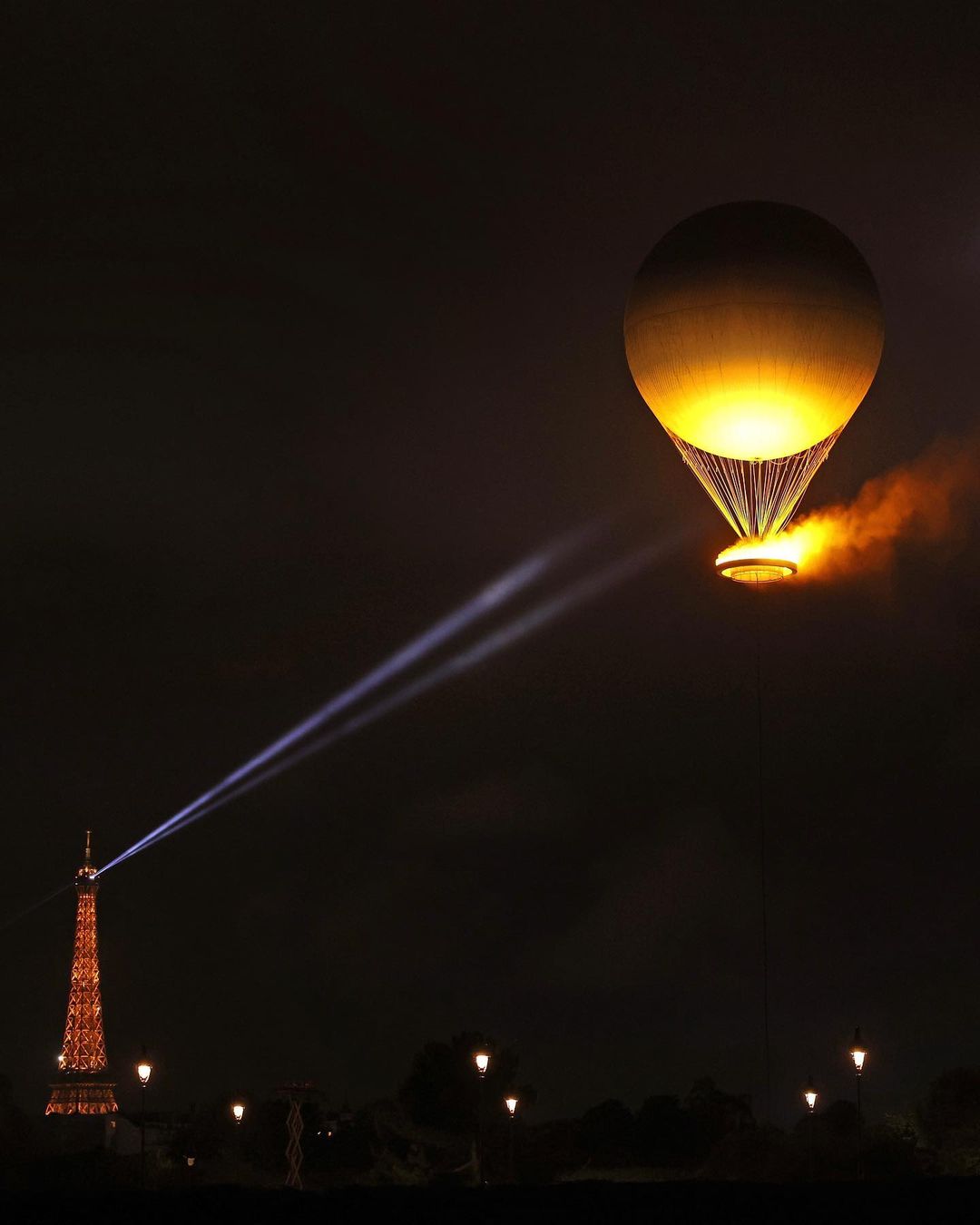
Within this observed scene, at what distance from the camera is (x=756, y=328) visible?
4472 centimetres

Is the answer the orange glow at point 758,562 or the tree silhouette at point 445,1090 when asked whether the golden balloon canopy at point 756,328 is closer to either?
the orange glow at point 758,562

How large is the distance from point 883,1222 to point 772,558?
57.2ft

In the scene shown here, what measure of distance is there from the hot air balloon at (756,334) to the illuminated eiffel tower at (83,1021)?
10380 centimetres

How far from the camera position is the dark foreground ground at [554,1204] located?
31.5m

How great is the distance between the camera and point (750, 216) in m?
45.3

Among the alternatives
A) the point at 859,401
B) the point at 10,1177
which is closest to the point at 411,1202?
the point at 10,1177

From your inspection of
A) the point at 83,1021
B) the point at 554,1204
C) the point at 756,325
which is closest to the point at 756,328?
the point at 756,325

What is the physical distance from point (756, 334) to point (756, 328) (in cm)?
12

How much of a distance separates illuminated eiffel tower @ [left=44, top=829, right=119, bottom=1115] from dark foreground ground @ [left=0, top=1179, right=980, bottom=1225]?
11318 cm

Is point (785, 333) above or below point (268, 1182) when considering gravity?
above

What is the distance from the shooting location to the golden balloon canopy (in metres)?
44.8

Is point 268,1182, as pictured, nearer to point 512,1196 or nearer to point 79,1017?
point 512,1196

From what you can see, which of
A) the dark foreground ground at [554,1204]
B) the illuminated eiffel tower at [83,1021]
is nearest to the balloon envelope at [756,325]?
the dark foreground ground at [554,1204]

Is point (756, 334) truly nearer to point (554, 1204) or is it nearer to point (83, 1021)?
point (554, 1204)
